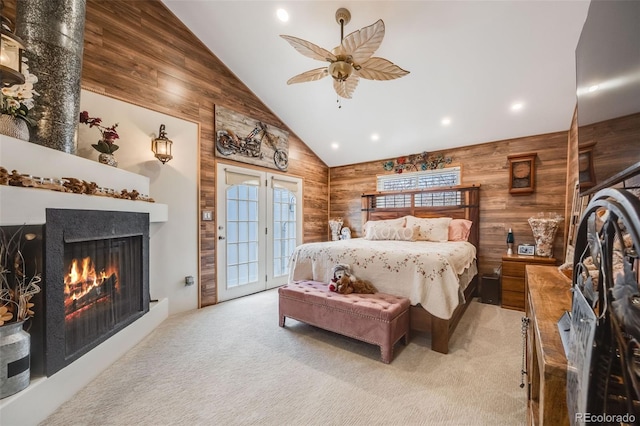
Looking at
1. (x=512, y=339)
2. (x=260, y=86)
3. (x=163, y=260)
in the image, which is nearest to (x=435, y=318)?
(x=512, y=339)

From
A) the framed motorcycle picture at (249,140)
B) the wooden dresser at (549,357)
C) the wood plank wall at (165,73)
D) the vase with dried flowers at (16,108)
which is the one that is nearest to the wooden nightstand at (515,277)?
the wooden dresser at (549,357)

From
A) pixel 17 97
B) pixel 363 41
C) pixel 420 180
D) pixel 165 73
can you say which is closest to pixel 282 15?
pixel 363 41

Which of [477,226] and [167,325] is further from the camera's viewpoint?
[477,226]

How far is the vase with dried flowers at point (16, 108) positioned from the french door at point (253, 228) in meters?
2.01

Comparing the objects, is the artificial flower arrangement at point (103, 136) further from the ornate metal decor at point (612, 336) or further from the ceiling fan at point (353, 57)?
the ornate metal decor at point (612, 336)

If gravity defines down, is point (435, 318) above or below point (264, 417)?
above

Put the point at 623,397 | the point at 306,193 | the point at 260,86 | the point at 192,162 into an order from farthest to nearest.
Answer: the point at 306,193 < the point at 260,86 < the point at 192,162 < the point at 623,397

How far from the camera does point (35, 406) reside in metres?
1.43

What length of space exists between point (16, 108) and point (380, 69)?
2.58 metres

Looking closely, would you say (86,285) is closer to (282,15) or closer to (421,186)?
(282,15)

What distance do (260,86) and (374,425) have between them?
4.18m

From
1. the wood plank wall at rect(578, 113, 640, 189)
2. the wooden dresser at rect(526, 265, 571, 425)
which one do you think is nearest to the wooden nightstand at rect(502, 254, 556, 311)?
the wooden dresser at rect(526, 265, 571, 425)

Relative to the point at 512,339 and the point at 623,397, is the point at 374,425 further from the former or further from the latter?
the point at 512,339

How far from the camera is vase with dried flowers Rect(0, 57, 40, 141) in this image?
1.51 meters
